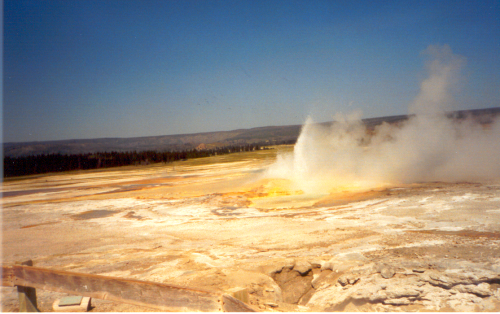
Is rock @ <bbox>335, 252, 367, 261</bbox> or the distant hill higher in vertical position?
the distant hill

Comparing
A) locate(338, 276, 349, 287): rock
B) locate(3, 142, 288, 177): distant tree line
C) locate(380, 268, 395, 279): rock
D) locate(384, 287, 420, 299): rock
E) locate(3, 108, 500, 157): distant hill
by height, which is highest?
locate(3, 108, 500, 157): distant hill

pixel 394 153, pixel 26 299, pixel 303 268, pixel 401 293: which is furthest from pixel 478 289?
pixel 394 153

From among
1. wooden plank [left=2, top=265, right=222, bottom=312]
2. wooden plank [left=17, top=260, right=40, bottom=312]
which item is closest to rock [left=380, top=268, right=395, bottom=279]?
wooden plank [left=2, top=265, right=222, bottom=312]

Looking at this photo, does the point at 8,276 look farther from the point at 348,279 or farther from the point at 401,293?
the point at 401,293

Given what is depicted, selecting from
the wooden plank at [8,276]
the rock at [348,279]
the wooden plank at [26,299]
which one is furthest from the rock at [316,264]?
the wooden plank at [8,276]

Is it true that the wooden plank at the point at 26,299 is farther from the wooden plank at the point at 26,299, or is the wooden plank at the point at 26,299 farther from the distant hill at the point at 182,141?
the distant hill at the point at 182,141

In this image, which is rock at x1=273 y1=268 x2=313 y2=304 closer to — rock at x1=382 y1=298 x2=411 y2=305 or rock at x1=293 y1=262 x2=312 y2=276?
rock at x1=293 y1=262 x2=312 y2=276
